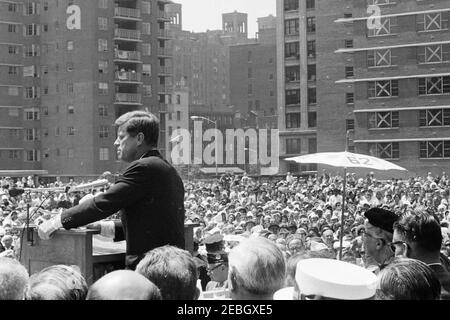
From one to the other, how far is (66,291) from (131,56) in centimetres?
9013

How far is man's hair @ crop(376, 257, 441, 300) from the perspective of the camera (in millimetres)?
4289

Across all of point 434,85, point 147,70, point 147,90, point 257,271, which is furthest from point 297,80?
point 257,271

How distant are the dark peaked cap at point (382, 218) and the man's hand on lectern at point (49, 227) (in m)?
3.00

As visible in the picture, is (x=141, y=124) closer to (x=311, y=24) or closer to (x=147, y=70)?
(x=147, y=70)

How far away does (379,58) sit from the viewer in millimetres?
76312

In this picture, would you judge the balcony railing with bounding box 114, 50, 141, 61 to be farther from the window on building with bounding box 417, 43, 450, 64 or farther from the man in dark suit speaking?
the man in dark suit speaking

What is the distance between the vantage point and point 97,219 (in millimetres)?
5688

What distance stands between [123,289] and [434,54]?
72.6 meters

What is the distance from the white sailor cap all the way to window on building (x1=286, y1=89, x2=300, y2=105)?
100372mm

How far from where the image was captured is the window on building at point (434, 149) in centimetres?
7281

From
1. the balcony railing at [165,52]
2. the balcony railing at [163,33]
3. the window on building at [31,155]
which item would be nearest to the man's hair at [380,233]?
the window on building at [31,155]

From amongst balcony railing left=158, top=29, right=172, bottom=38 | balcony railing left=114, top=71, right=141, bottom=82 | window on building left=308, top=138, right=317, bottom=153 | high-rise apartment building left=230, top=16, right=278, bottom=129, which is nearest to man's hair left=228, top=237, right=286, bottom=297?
balcony railing left=114, top=71, right=141, bottom=82

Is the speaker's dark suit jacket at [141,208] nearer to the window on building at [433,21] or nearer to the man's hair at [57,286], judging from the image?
the man's hair at [57,286]
